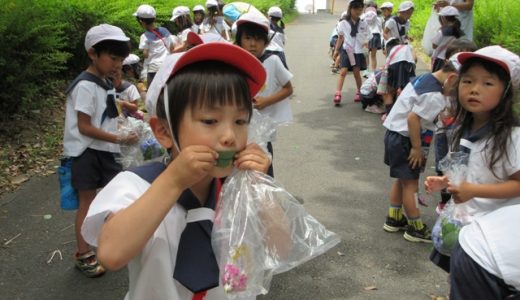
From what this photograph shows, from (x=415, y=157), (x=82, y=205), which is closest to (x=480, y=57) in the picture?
(x=415, y=157)

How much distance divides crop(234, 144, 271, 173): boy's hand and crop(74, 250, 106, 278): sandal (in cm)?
241

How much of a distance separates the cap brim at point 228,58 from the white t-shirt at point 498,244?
0.94m

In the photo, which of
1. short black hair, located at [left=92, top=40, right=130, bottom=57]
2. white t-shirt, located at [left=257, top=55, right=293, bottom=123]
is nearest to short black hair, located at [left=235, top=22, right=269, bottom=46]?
white t-shirt, located at [left=257, top=55, right=293, bottom=123]

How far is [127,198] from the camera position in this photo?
1.38 m

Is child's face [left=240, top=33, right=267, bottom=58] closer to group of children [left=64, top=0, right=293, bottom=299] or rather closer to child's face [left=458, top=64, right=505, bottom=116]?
child's face [left=458, top=64, right=505, bottom=116]

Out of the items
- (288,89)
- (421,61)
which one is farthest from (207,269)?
(421,61)

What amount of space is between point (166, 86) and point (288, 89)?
8.08 feet

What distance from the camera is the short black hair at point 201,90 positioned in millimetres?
1384

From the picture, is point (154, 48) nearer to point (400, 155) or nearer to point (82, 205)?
point (82, 205)

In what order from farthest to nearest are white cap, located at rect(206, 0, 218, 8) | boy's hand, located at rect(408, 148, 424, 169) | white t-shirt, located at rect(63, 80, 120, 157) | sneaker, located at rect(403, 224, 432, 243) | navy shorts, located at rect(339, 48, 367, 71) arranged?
white cap, located at rect(206, 0, 218, 8) → navy shorts, located at rect(339, 48, 367, 71) → sneaker, located at rect(403, 224, 432, 243) → boy's hand, located at rect(408, 148, 424, 169) → white t-shirt, located at rect(63, 80, 120, 157)

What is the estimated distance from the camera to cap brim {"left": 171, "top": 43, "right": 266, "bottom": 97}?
4.58 feet

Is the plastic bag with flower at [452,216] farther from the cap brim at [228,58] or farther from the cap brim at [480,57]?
the cap brim at [228,58]

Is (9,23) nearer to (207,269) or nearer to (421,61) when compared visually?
(207,269)

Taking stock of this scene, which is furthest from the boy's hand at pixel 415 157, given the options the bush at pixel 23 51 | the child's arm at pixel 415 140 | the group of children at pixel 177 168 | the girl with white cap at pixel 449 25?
the bush at pixel 23 51
